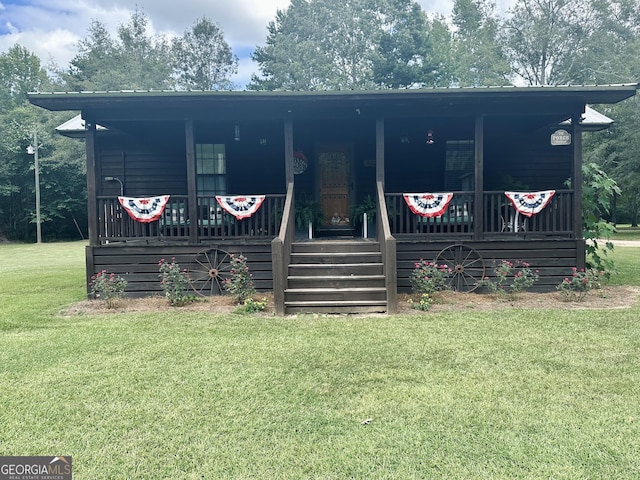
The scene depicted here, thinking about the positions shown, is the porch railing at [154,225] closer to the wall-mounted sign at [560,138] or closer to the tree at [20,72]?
the wall-mounted sign at [560,138]

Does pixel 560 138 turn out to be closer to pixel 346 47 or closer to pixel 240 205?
pixel 240 205

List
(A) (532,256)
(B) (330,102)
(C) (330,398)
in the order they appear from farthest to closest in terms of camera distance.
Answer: (A) (532,256), (B) (330,102), (C) (330,398)

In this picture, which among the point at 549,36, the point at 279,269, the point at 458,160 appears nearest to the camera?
the point at 279,269

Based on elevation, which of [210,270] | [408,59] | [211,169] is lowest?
[210,270]

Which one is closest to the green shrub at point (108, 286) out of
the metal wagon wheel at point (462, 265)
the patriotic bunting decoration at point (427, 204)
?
the patriotic bunting decoration at point (427, 204)

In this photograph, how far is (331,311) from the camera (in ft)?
20.1

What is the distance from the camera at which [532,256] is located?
7523mm

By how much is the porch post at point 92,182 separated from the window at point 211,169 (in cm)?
237

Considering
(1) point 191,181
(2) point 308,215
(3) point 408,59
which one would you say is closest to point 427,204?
(2) point 308,215

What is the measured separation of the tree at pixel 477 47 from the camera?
2905 centimetres

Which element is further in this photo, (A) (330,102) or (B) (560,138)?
(B) (560,138)

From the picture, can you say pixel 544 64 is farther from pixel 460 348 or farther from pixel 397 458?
pixel 397 458

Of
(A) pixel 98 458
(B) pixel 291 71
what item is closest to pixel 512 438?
(A) pixel 98 458

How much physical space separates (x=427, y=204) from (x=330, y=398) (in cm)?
491
